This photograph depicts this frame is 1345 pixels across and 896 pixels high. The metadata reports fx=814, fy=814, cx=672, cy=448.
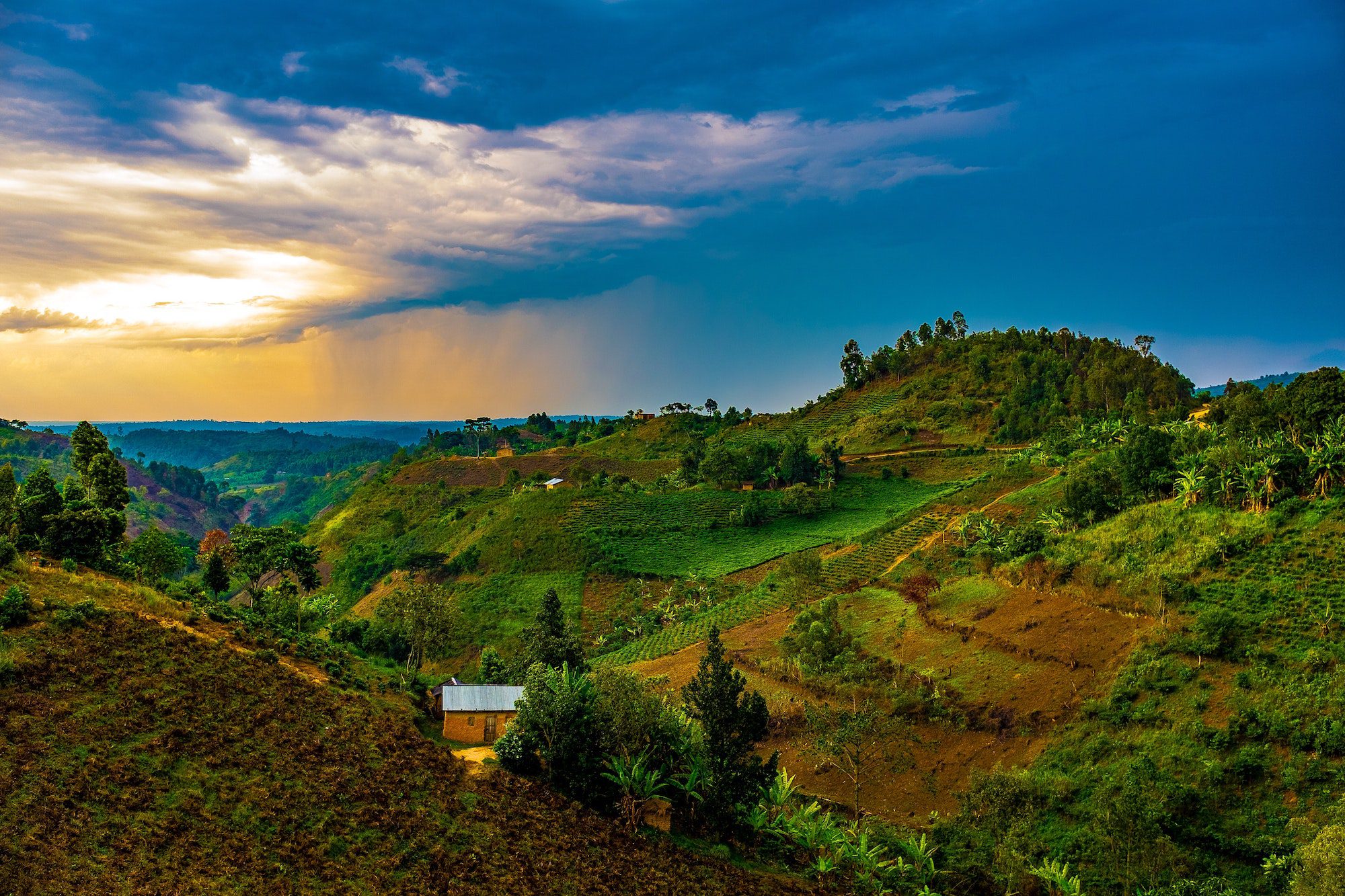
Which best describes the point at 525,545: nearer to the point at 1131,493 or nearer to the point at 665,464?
the point at 665,464

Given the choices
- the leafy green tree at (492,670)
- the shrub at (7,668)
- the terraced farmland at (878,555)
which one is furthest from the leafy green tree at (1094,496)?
the shrub at (7,668)

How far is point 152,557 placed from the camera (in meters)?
35.4

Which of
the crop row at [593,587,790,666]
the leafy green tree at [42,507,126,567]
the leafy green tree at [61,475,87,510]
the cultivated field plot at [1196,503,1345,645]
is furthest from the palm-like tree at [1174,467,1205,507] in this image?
the leafy green tree at [61,475,87,510]

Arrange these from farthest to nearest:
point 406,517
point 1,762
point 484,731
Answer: point 406,517 → point 484,731 → point 1,762

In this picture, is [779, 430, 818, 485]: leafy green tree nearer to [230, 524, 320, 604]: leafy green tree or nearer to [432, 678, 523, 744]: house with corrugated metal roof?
[230, 524, 320, 604]: leafy green tree

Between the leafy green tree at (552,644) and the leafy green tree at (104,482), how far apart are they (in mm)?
21119

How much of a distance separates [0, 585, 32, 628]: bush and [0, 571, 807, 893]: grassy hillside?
0.37 m

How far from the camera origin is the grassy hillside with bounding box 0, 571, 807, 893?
19.8 meters

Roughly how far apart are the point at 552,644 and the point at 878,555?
3439 cm

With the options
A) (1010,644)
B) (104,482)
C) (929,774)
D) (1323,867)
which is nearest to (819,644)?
(1010,644)

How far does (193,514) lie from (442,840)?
683ft

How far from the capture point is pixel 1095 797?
30.1 metres

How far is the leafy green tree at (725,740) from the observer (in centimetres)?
2903

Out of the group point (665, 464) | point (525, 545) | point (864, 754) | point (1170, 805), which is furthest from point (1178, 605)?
point (665, 464)
